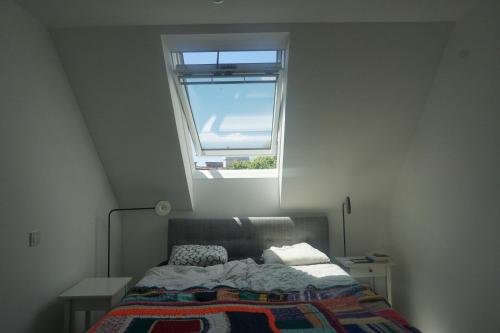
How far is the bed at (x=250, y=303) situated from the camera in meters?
1.82

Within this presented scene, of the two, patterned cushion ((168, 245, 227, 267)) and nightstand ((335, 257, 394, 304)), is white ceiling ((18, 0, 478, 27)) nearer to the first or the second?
patterned cushion ((168, 245, 227, 267))

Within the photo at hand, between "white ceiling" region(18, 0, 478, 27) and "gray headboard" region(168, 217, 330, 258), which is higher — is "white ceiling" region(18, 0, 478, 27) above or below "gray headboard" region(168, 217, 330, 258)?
above

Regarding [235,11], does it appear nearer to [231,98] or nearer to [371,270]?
[231,98]

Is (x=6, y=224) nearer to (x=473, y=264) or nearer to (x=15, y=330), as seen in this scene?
(x=15, y=330)

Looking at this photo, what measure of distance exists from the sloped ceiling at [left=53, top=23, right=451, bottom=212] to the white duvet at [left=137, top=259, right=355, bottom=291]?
993 mm

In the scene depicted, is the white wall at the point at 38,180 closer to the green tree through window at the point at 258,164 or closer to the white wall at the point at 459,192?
the green tree through window at the point at 258,164

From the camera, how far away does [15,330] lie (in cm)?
210

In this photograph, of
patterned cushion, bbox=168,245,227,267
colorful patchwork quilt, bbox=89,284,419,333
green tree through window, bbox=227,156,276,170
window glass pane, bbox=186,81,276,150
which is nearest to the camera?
colorful patchwork quilt, bbox=89,284,419,333

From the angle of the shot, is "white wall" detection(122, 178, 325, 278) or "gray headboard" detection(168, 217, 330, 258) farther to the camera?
"white wall" detection(122, 178, 325, 278)

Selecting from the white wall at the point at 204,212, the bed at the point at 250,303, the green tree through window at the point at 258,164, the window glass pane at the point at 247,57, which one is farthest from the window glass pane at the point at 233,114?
the bed at the point at 250,303

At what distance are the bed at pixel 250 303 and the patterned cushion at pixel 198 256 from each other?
126mm

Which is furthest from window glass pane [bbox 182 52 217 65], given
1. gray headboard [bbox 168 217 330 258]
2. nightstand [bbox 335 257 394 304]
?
nightstand [bbox 335 257 394 304]

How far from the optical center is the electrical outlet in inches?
88.4

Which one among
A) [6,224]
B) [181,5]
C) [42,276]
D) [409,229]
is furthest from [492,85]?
[42,276]
